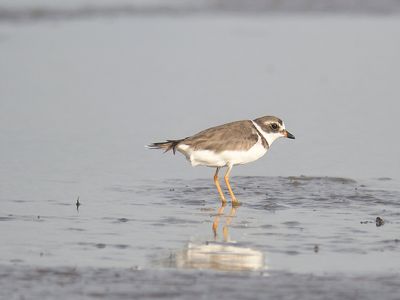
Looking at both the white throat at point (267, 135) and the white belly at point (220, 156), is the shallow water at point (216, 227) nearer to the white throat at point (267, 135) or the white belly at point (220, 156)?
the white belly at point (220, 156)

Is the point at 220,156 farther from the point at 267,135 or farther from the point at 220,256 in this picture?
the point at 220,256

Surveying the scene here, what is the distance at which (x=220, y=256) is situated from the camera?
27.6 feet

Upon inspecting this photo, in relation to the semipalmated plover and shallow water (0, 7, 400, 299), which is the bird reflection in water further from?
the semipalmated plover

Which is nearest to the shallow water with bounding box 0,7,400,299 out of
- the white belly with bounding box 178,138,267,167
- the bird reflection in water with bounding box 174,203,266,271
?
the bird reflection in water with bounding box 174,203,266,271

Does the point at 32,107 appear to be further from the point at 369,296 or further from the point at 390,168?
the point at 369,296

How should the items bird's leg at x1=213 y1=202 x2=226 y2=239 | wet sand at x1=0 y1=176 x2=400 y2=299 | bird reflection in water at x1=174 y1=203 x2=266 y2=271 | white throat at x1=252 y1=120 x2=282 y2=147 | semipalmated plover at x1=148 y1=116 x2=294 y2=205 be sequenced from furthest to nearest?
white throat at x1=252 y1=120 x2=282 y2=147 → semipalmated plover at x1=148 y1=116 x2=294 y2=205 → bird's leg at x1=213 y1=202 x2=226 y2=239 → bird reflection in water at x1=174 y1=203 x2=266 y2=271 → wet sand at x1=0 y1=176 x2=400 y2=299

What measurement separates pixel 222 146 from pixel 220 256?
278cm

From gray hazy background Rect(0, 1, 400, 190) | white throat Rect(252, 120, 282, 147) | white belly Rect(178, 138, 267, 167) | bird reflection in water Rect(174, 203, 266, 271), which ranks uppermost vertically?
gray hazy background Rect(0, 1, 400, 190)

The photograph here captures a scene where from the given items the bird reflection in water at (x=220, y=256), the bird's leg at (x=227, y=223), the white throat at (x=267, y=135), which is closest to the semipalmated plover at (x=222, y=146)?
the white throat at (x=267, y=135)

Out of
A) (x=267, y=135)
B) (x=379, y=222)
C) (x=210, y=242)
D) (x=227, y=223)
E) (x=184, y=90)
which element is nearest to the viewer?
(x=210, y=242)

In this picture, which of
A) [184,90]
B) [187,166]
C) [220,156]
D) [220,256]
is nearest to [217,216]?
[220,156]

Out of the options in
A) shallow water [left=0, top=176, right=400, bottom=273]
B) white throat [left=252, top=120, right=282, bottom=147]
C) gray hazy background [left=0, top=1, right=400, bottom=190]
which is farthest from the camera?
gray hazy background [left=0, top=1, right=400, bottom=190]

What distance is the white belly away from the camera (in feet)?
36.0

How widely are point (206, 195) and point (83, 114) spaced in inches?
156
